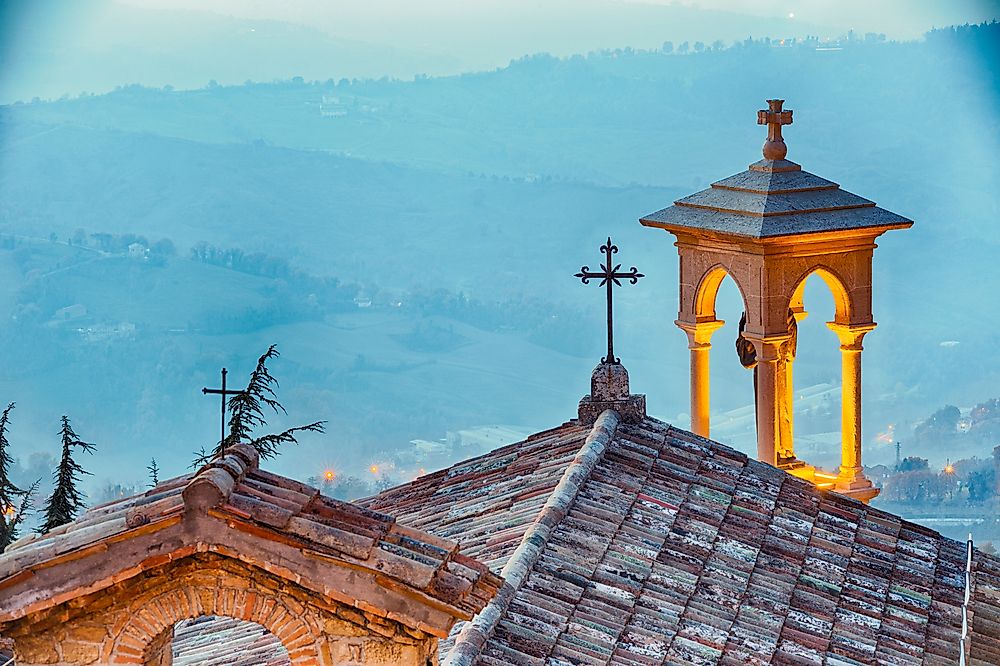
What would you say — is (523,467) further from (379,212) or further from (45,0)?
(45,0)

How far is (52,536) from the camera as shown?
17.0 feet

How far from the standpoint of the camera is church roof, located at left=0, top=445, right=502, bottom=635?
4.91 m

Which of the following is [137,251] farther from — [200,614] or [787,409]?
[200,614]

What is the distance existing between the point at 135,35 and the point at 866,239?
141 feet

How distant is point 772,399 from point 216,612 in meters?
7.32

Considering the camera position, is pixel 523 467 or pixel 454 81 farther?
pixel 454 81

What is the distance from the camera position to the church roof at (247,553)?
491cm

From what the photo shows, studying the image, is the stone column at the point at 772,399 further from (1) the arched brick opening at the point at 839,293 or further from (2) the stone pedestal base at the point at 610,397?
(2) the stone pedestal base at the point at 610,397

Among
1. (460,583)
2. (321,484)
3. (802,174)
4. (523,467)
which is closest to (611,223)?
(321,484)

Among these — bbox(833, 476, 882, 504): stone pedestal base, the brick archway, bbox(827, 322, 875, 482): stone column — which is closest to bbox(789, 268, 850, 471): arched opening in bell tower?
bbox(827, 322, 875, 482): stone column

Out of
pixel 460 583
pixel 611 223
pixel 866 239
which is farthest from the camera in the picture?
pixel 611 223

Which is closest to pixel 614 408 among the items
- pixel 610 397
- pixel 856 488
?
pixel 610 397

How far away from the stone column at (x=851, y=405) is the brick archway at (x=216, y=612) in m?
7.61

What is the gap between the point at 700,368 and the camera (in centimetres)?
1221
